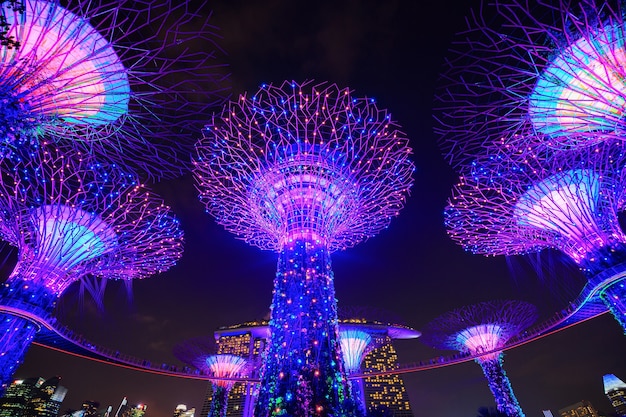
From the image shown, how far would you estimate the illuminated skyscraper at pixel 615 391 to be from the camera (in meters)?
98.0

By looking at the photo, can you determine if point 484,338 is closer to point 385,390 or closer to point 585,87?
point 585,87

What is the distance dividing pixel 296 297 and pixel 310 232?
3229 millimetres

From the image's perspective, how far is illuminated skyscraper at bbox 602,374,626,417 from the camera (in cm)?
9797

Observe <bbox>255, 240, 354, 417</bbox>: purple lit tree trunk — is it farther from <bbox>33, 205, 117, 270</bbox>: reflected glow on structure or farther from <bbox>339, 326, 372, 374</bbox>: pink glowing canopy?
<bbox>339, 326, 372, 374</bbox>: pink glowing canopy

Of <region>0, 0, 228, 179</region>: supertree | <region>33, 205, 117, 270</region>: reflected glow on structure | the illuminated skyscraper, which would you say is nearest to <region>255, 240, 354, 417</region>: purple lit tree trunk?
<region>0, 0, 228, 179</region>: supertree

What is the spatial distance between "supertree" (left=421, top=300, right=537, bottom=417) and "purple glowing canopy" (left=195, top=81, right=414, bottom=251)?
60.0 feet

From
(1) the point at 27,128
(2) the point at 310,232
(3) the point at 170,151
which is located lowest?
(1) the point at 27,128

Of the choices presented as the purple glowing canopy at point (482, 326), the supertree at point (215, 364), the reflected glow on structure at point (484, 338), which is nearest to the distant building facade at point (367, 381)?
the supertree at point (215, 364)

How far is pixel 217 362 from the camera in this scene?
31922mm

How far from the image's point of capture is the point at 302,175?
1655 centimetres

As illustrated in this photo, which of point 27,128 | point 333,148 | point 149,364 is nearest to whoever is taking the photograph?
point 27,128

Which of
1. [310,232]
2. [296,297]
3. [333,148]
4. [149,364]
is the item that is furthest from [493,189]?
[149,364]

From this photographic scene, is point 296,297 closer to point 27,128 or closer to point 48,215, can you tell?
point 27,128

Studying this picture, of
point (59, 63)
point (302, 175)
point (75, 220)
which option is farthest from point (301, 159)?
point (75, 220)
